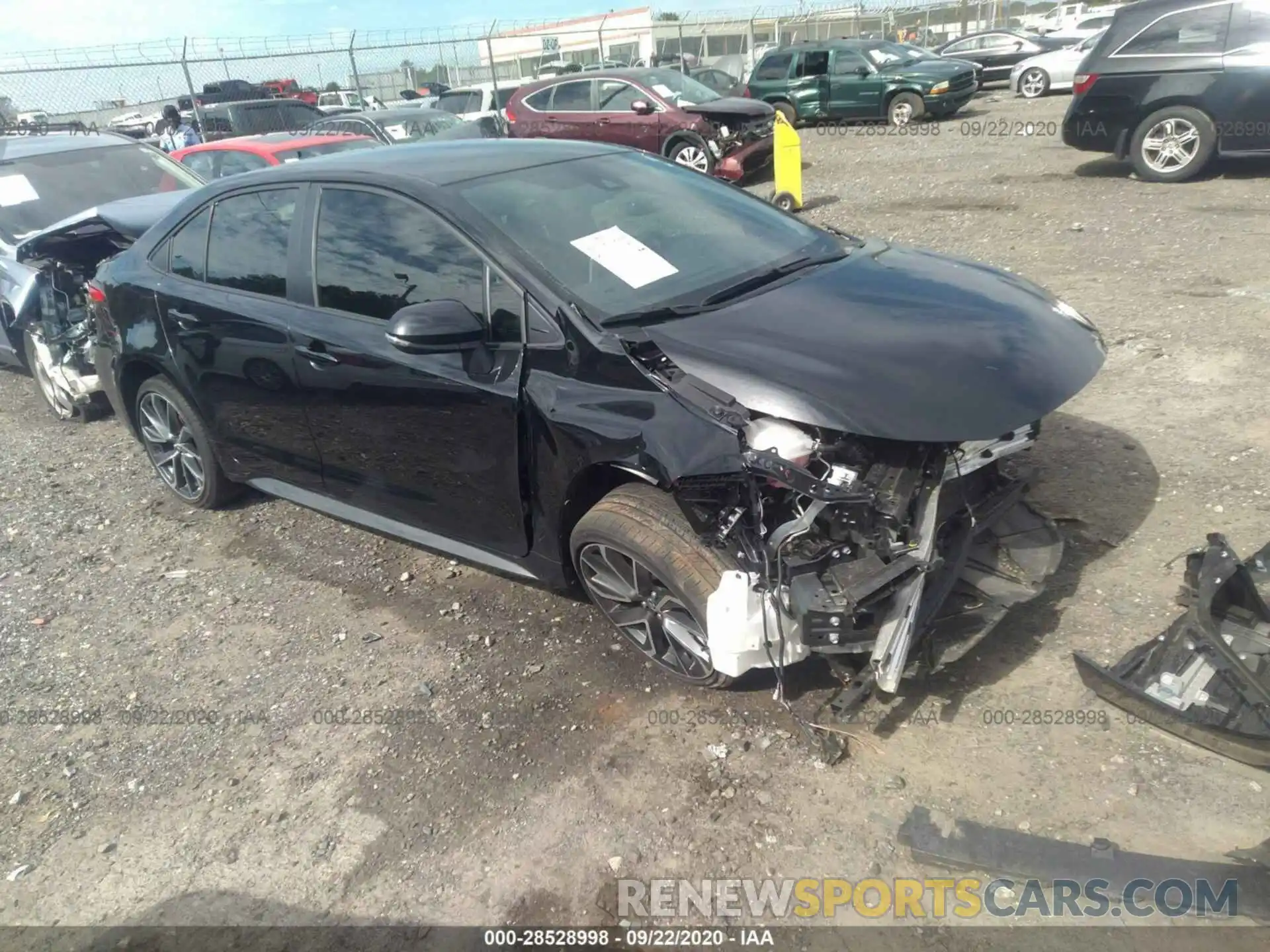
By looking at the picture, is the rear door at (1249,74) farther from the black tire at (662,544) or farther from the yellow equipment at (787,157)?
the black tire at (662,544)

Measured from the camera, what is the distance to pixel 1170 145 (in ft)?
31.1

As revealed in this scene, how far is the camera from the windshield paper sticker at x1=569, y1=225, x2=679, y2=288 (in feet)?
10.6

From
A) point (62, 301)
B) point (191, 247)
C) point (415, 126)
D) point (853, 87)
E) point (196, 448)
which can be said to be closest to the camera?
point (191, 247)

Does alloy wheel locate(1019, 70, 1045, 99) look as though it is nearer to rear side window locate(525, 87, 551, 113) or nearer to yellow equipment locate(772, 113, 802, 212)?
rear side window locate(525, 87, 551, 113)

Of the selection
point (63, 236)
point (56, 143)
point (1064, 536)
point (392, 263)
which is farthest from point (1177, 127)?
point (56, 143)

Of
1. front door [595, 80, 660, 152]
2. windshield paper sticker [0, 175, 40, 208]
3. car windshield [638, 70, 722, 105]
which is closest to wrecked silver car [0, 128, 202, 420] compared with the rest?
windshield paper sticker [0, 175, 40, 208]

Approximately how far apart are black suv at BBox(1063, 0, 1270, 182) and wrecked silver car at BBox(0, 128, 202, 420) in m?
9.04

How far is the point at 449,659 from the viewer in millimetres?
3529

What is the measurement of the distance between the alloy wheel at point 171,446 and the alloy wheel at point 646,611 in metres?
2.65

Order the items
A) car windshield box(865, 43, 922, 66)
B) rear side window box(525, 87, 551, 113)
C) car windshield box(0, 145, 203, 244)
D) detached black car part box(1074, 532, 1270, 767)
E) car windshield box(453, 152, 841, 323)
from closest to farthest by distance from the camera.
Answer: detached black car part box(1074, 532, 1270, 767)
car windshield box(453, 152, 841, 323)
car windshield box(0, 145, 203, 244)
rear side window box(525, 87, 551, 113)
car windshield box(865, 43, 922, 66)

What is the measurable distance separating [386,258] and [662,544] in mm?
1591

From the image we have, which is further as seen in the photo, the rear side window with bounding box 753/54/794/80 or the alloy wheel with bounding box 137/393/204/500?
the rear side window with bounding box 753/54/794/80

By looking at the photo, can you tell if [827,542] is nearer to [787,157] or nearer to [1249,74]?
[787,157]

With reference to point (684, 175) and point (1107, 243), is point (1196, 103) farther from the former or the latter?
point (684, 175)
